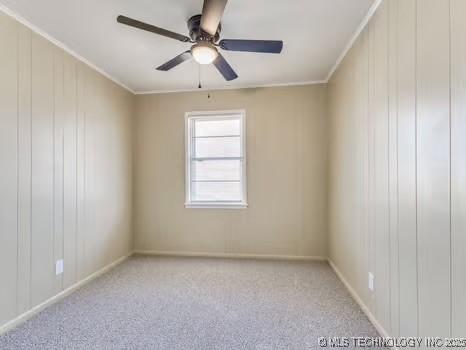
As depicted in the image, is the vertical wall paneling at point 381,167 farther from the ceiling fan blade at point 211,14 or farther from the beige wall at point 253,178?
the beige wall at point 253,178

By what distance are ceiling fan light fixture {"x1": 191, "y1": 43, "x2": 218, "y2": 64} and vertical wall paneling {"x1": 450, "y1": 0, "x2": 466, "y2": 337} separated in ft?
4.70

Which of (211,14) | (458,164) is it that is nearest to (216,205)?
(211,14)

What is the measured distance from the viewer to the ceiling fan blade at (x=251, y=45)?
2018 millimetres

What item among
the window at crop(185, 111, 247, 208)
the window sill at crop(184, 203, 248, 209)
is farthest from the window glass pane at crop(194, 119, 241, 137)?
the window sill at crop(184, 203, 248, 209)

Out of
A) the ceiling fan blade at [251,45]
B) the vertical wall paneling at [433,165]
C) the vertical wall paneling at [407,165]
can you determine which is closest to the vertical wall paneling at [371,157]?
the vertical wall paneling at [407,165]

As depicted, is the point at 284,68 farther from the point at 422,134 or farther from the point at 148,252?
the point at 148,252

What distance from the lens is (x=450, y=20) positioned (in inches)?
48.8

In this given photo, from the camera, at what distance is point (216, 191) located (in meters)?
3.98

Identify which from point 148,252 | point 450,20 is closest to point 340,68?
point 450,20

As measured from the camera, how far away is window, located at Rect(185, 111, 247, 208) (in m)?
3.91

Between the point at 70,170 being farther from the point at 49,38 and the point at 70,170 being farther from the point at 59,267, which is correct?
the point at 49,38

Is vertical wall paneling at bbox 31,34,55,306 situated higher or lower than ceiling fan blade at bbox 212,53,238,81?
lower

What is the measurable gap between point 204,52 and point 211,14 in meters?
0.31

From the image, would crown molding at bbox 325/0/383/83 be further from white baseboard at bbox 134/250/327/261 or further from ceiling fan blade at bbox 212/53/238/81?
white baseboard at bbox 134/250/327/261
